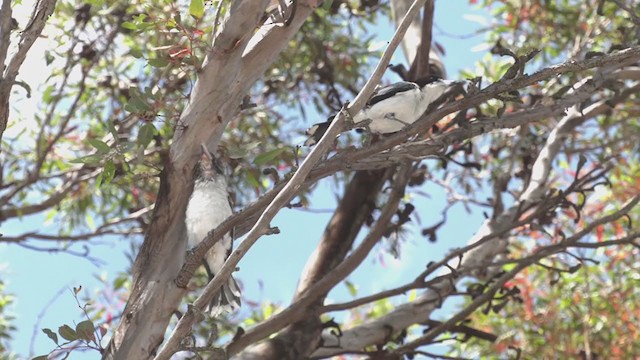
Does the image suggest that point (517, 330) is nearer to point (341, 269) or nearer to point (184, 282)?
point (341, 269)

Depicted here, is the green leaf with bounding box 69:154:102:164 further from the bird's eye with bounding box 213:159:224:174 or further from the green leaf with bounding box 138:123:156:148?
the bird's eye with bounding box 213:159:224:174

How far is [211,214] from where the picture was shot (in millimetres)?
2732

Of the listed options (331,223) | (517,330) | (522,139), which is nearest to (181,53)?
(331,223)

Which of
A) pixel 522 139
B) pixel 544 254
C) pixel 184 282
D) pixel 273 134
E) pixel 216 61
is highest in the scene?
pixel 273 134

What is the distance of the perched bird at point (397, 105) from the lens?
3.46 m

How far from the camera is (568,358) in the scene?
16.6 ft

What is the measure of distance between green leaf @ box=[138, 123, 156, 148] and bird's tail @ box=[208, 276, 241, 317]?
480 millimetres

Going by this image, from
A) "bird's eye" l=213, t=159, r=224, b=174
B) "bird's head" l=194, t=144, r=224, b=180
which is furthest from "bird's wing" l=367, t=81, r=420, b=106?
"bird's head" l=194, t=144, r=224, b=180

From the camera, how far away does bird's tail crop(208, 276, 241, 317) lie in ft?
9.55

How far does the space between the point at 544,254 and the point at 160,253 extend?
4.86ft

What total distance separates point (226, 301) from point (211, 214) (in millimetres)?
335

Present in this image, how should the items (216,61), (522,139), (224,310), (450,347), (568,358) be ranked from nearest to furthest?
1. (216,61)
2. (224,310)
3. (522,139)
4. (568,358)
5. (450,347)

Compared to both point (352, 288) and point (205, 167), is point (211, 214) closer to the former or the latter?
point (205, 167)

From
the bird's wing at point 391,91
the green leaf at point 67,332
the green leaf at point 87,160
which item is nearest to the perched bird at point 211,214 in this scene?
the green leaf at point 87,160
